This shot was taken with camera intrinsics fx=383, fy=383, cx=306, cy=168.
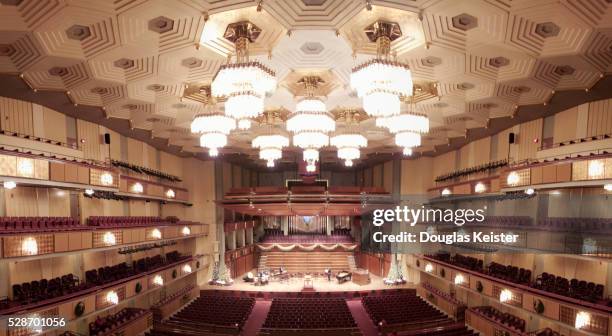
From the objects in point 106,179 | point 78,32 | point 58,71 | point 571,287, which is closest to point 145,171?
point 106,179

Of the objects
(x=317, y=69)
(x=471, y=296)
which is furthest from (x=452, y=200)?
A: (x=317, y=69)

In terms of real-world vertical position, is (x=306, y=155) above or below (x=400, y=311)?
above

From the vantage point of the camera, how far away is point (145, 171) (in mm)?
19078

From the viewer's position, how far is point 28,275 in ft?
40.2

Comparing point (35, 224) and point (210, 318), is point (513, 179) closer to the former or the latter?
point (210, 318)

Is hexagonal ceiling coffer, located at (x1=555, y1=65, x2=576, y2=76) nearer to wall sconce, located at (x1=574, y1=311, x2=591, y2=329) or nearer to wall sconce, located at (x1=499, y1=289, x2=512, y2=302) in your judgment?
wall sconce, located at (x1=574, y1=311, x2=591, y2=329)

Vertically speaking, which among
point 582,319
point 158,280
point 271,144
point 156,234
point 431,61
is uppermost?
point 431,61

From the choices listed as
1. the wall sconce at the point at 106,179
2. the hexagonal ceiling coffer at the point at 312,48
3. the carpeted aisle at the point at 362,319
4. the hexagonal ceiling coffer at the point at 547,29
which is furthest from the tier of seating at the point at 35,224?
the hexagonal ceiling coffer at the point at 547,29

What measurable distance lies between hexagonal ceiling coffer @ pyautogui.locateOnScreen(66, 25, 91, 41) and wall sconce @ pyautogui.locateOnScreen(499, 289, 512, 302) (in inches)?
588

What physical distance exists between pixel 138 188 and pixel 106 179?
361 centimetres

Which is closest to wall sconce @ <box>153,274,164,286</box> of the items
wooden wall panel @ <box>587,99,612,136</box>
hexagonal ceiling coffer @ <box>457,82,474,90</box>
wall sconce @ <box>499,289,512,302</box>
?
wall sconce @ <box>499,289,512,302</box>

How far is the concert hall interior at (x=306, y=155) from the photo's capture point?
24.0 ft

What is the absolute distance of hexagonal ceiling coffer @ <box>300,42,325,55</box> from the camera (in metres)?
8.55

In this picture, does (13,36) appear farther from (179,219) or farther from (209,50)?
(179,219)
